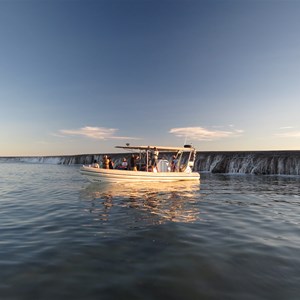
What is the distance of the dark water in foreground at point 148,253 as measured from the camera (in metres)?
5.16

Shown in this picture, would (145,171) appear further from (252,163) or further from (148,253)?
(252,163)

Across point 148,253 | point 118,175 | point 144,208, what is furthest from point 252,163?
point 148,253

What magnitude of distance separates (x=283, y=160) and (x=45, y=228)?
41764 millimetres

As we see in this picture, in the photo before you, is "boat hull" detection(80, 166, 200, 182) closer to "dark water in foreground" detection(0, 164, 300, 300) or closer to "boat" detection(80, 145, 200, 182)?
"boat" detection(80, 145, 200, 182)

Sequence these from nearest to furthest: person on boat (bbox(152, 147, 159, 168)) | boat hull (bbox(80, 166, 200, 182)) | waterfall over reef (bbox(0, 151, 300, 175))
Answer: boat hull (bbox(80, 166, 200, 182))
person on boat (bbox(152, 147, 159, 168))
waterfall over reef (bbox(0, 151, 300, 175))

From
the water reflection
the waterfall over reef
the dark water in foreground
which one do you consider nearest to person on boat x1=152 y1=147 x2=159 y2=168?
the water reflection

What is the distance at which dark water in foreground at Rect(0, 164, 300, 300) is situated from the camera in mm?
5160

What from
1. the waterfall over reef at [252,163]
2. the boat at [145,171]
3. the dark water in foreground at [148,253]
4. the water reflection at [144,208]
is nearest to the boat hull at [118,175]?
the boat at [145,171]

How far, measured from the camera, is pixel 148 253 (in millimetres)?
6945

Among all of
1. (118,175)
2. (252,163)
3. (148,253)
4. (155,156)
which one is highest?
(252,163)

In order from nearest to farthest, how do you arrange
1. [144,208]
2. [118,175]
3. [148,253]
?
[148,253]
[144,208]
[118,175]

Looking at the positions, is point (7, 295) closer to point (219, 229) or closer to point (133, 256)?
point (133, 256)

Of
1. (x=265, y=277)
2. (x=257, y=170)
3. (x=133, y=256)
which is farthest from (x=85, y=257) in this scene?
(x=257, y=170)

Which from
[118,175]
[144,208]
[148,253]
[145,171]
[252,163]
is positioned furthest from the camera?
[252,163]
